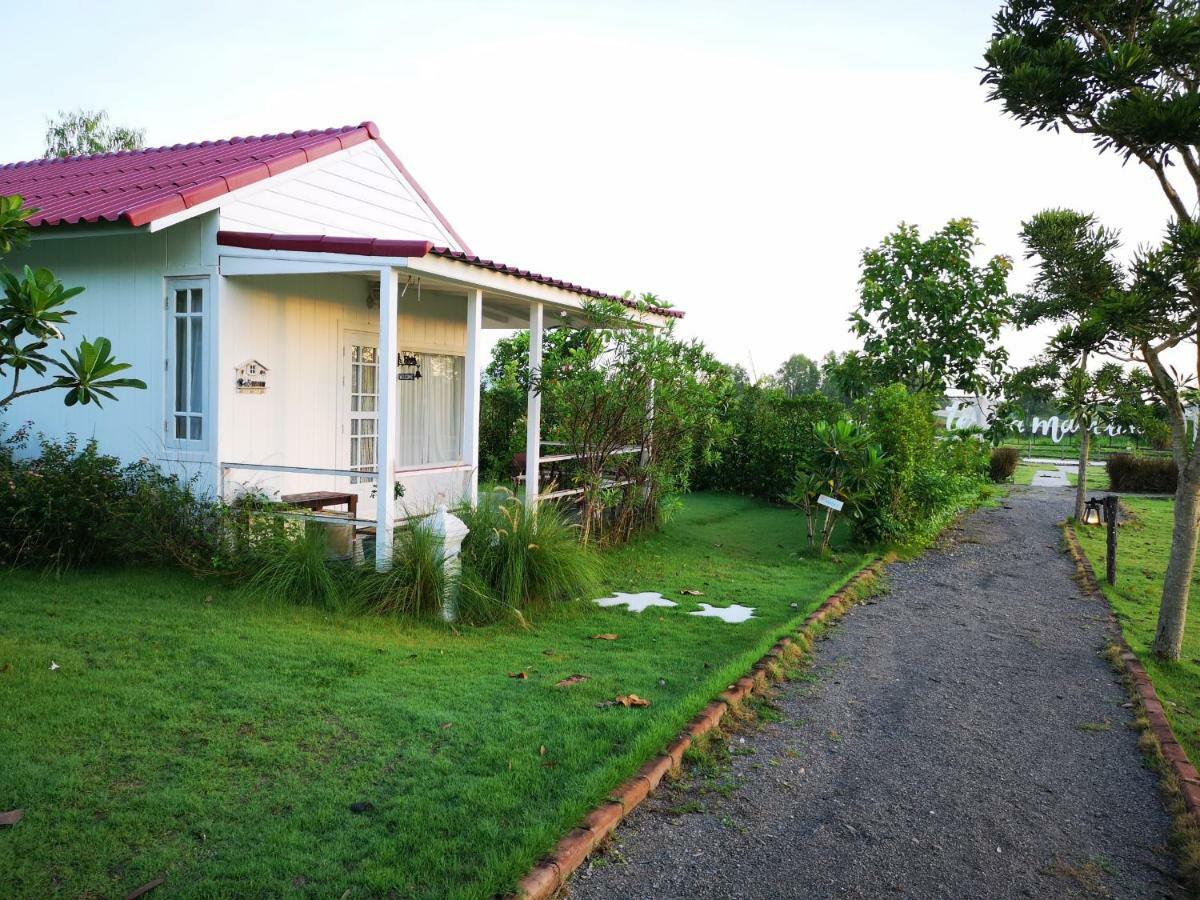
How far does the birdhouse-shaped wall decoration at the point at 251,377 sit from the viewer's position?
27.8ft

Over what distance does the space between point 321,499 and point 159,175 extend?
13.4 ft

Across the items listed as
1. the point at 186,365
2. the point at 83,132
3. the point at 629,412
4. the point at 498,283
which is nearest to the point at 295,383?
the point at 186,365

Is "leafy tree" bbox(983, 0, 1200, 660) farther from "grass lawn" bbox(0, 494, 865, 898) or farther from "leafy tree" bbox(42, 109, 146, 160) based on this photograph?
"leafy tree" bbox(42, 109, 146, 160)

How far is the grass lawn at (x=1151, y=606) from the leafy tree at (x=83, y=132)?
2831 centimetres

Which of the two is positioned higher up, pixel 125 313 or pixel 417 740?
pixel 125 313

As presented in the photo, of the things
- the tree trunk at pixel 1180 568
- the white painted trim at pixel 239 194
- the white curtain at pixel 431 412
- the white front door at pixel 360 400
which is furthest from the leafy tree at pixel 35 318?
the tree trunk at pixel 1180 568

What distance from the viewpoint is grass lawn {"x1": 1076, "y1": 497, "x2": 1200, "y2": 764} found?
6047mm

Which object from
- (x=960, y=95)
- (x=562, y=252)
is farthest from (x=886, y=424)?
(x=562, y=252)

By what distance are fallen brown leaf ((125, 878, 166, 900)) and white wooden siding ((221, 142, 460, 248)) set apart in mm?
6572

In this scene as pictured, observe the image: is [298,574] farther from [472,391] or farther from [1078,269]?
[1078,269]

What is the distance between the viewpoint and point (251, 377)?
8594 millimetres

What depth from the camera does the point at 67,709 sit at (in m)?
4.61

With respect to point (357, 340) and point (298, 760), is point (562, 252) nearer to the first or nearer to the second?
point (357, 340)

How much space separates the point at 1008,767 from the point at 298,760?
3728 millimetres
